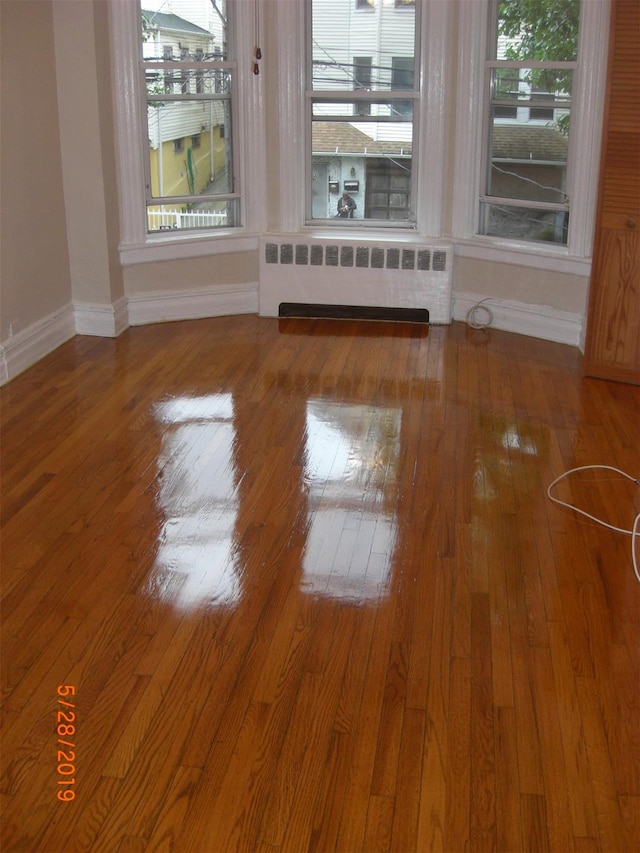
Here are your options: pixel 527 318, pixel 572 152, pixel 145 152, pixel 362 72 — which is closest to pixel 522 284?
pixel 527 318

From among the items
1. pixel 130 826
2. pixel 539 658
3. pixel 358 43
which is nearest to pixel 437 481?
pixel 539 658

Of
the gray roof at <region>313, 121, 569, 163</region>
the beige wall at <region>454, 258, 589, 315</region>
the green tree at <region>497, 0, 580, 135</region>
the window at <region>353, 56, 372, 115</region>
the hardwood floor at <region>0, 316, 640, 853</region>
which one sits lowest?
the hardwood floor at <region>0, 316, 640, 853</region>

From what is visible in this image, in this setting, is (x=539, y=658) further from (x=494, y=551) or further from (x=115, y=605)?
(x=115, y=605)

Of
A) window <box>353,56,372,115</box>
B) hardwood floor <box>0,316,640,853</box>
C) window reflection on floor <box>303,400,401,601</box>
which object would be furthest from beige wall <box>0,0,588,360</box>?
window reflection on floor <box>303,400,401,601</box>

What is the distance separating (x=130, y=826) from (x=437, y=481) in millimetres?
2108

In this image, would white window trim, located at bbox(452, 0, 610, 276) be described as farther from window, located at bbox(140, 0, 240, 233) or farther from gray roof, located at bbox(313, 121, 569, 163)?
window, located at bbox(140, 0, 240, 233)

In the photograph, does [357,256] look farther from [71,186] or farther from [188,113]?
[71,186]

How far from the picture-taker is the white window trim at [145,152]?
551 centimetres

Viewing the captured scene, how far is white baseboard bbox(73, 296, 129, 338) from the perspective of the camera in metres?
5.77

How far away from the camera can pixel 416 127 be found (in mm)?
6004

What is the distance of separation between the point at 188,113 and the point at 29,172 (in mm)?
1166

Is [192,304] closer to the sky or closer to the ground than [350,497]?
closer to the sky

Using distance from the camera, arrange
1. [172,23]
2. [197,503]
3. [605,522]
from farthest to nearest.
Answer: [172,23] → [197,503] → [605,522]

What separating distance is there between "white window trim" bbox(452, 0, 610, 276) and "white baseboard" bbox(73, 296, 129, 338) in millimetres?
2150
